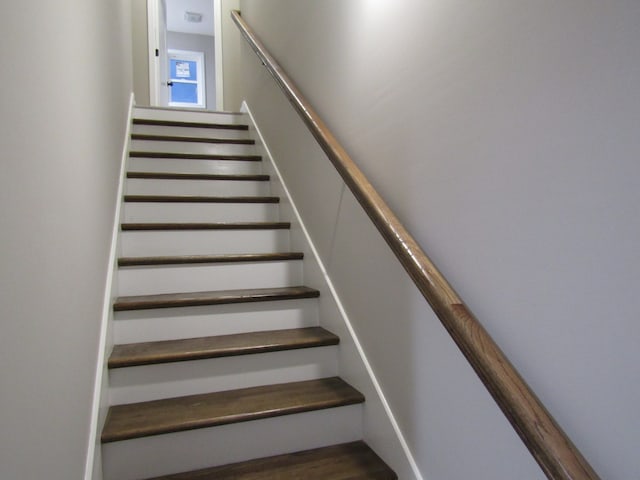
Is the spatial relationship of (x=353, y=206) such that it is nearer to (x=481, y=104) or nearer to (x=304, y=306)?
(x=304, y=306)

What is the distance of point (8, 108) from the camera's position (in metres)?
0.69

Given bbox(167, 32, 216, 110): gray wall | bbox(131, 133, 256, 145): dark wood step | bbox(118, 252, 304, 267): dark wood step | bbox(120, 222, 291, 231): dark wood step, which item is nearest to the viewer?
bbox(118, 252, 304, 267): dark wood step

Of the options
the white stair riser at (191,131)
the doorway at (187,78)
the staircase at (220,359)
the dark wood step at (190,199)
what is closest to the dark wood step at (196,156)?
the staircase at (220,359)

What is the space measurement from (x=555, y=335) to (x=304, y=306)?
1257mm

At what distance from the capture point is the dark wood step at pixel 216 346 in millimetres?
1520

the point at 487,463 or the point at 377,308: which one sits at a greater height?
the point at 377,308

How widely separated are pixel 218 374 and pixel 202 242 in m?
0.82

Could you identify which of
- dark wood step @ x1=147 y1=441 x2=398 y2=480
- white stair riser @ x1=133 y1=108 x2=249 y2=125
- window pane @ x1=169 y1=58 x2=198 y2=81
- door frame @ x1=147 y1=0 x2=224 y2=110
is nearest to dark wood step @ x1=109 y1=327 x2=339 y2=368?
dark wood step @ x1=147 y1=441 x2=398 y2=480

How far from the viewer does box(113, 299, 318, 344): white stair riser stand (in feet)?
5.61

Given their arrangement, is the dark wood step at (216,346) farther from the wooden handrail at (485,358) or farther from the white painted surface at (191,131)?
the white painted surface at (191,131)

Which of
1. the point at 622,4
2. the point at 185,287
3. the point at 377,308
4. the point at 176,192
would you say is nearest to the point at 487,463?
the point at 377,308

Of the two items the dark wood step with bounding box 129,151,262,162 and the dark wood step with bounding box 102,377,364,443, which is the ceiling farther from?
the dark wood step with bounding box 102,377,364,443

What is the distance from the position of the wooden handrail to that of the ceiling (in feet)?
19.7

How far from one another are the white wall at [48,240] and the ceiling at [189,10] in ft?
17.6
